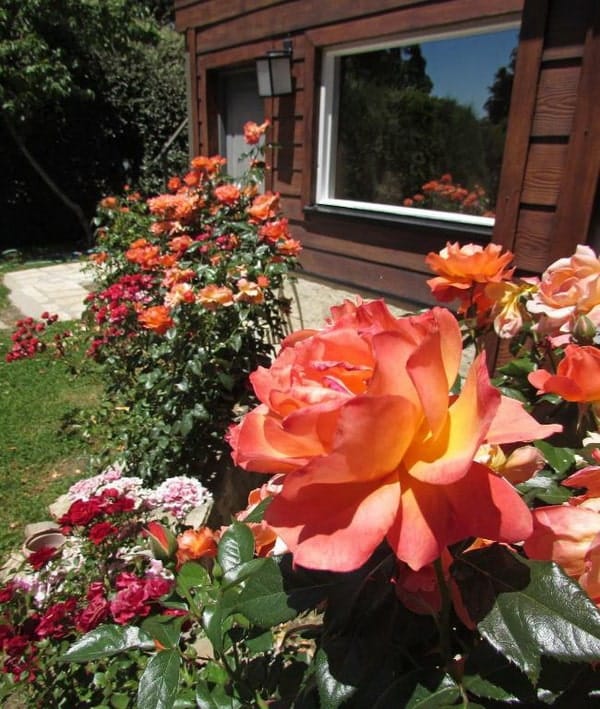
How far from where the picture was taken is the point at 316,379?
18.2 inches

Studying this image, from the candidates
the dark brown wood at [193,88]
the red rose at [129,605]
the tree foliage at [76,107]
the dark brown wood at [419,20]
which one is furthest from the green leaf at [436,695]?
the tree foliage at [76,107]

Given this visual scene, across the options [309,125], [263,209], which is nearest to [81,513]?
[263,209]

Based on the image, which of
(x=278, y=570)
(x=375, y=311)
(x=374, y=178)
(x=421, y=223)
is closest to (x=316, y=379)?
(x=375, y=311)

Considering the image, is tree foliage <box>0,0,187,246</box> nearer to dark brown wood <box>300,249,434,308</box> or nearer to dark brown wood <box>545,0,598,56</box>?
dark brown wood <box>300,249,434,308</box>

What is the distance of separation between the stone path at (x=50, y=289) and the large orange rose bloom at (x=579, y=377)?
5751mm

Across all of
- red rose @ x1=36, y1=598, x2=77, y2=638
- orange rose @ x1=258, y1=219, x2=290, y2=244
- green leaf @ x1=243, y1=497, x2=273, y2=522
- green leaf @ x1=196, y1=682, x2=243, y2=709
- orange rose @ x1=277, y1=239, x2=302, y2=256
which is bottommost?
red rose @ x1=36, y1=598, x2=77, y2=638

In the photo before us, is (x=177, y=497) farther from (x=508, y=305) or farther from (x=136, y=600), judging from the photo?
(x=508, y=305)

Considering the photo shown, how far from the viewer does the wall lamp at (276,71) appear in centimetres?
407

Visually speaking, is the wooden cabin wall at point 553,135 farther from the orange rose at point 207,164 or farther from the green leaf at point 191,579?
the green leaf at point 191,579

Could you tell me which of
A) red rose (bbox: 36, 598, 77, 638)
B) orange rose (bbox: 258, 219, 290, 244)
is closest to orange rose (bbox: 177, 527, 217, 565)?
red rose (bbox: 36, 598, 77, 638)

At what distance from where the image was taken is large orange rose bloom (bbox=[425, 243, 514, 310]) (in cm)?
101

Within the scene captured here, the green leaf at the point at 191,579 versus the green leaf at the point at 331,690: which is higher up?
the green leaf at the point at 331,690

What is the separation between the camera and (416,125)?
4703mm

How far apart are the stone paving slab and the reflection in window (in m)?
3.36
